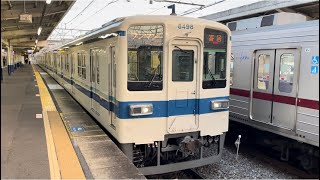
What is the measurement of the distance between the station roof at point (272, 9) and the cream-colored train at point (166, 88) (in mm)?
2098

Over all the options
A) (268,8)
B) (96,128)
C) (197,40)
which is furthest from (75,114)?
(268,8)

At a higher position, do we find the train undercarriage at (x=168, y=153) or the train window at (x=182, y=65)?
the train window at (x=182, y=65)

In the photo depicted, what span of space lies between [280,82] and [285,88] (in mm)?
184

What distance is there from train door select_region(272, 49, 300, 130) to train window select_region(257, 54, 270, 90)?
26cm

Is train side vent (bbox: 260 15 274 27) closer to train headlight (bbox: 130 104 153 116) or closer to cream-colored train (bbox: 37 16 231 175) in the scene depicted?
cream-colored train (bbox: 37 16 231 175)

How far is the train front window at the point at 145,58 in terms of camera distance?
4773 millimetres

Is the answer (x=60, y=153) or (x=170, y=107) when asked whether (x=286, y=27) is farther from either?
(x=60, y=153)

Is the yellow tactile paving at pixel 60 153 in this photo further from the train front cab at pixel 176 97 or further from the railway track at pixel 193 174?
the railway track at pixel 193 174

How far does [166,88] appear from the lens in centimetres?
492

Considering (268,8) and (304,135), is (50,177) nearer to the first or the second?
(304,135)

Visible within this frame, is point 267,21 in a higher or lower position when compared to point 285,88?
higher

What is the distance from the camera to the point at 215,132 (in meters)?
5.45

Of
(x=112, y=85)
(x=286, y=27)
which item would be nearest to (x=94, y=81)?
(x=112, y=85)

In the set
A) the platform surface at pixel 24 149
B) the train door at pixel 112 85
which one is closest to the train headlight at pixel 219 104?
the train door at pixel 112 85
